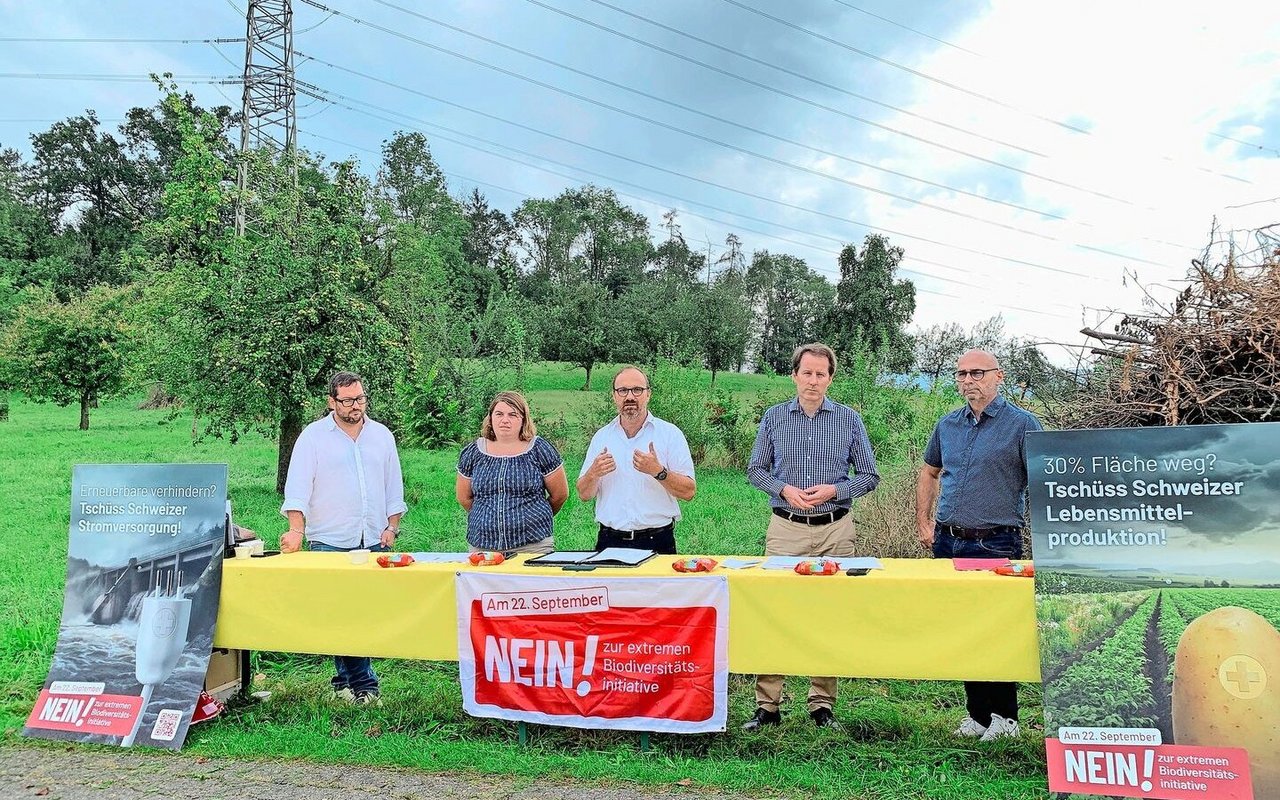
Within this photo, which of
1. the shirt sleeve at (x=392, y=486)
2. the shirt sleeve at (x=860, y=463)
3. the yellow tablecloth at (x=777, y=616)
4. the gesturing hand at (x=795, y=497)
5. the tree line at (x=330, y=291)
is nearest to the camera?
the yellow tablecloth at (x=777, y=616)

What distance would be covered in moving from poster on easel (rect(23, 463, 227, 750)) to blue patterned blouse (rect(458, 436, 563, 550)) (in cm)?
130

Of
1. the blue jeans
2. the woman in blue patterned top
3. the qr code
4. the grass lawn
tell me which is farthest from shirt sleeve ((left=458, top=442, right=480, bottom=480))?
the qr code

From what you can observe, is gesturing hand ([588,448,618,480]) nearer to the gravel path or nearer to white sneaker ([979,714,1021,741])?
the gravel path

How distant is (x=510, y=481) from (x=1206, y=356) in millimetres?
3570

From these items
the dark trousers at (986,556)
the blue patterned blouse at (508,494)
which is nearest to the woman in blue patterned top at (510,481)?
the blue patterned blouse at (508,494)

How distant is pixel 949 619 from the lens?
3541 millimetres

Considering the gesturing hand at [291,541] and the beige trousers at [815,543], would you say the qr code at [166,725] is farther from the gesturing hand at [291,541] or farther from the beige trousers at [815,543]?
the beige trousers at [815,543]

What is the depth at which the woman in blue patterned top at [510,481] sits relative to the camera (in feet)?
15.1

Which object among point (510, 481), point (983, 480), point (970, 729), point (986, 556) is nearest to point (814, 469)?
point (983, 480)

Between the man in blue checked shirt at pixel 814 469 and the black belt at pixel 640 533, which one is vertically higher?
the man in blue checked shirt at pixel 814 469

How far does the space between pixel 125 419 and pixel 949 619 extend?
28490 millimetres

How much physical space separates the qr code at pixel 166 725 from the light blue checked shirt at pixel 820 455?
3.07 metres

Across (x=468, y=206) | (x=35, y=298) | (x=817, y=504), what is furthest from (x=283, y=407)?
(x=468, y=206)

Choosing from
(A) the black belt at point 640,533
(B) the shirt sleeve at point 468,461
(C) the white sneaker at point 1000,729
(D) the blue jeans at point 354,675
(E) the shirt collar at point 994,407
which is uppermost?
(E) the shirt collar at point 994,407
